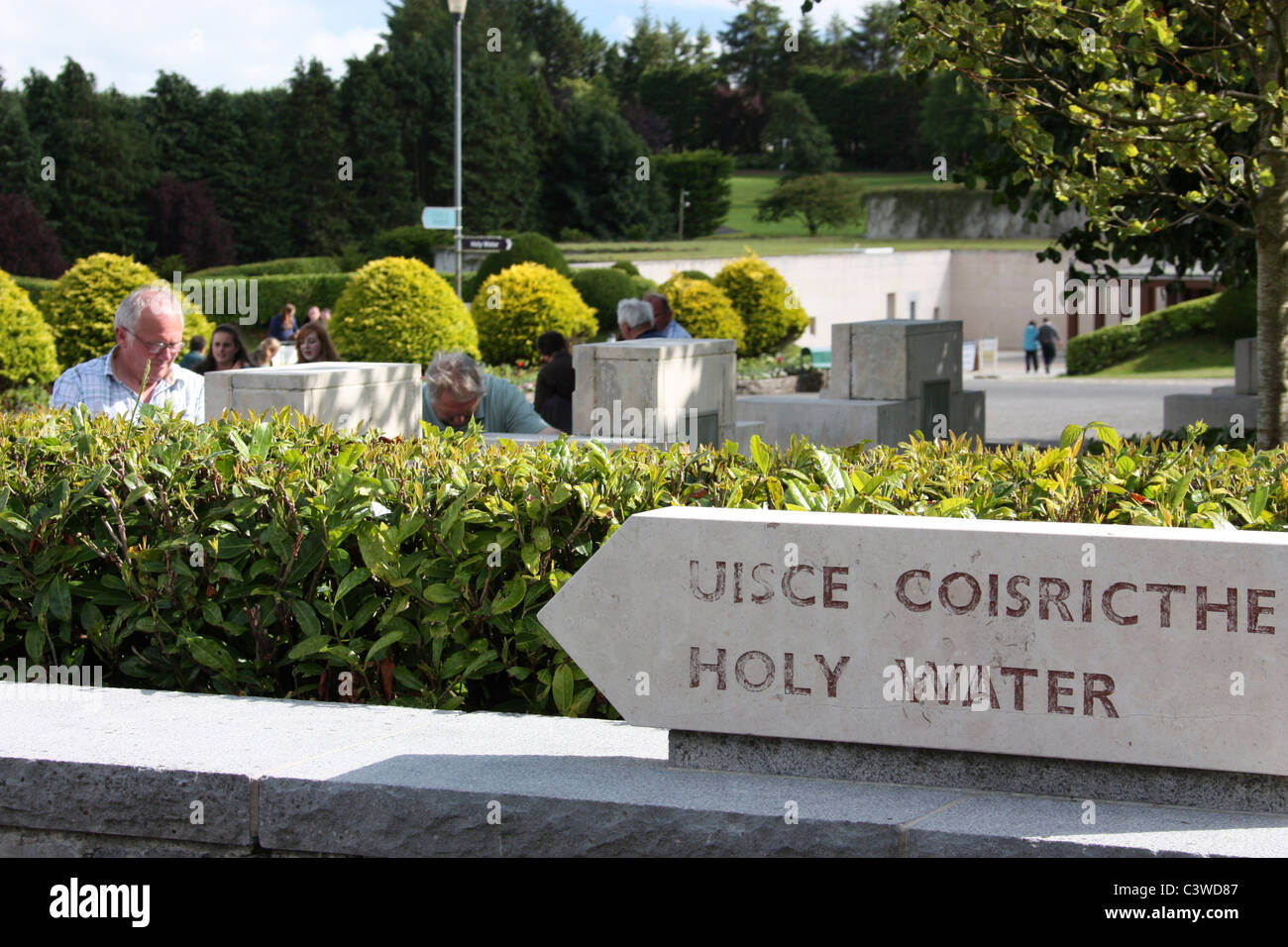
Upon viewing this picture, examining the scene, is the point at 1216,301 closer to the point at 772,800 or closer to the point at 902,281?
the point at 902,281

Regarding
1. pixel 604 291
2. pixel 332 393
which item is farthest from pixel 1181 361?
pixel 332 393

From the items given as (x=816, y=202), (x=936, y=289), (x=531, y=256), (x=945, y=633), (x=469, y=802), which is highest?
(x=816, y=202)

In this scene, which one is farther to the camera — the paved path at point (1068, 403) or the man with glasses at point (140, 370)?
the paved path at point (1068, 403)

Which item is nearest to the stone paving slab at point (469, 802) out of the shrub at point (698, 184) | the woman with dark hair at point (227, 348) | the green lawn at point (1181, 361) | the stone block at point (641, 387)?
the stone block at point (641, 387)

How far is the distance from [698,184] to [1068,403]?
45438 millimetres

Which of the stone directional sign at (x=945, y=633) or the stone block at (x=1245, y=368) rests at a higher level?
the stone block at (x=1245, y=368)

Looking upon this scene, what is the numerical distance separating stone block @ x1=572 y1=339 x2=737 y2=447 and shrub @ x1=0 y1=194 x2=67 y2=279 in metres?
37.5

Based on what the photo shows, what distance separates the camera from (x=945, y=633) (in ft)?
10.7

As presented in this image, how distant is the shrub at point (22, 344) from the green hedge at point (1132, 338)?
79.5 feet

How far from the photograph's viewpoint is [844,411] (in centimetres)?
1182

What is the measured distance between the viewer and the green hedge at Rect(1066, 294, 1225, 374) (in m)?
33.4

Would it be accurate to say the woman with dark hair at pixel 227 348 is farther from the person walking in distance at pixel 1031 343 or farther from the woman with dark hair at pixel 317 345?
the person walking in distance at pixel 1031 343

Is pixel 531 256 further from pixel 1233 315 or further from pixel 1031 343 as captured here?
pixel 1233 315

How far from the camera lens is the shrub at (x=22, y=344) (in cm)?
1620
